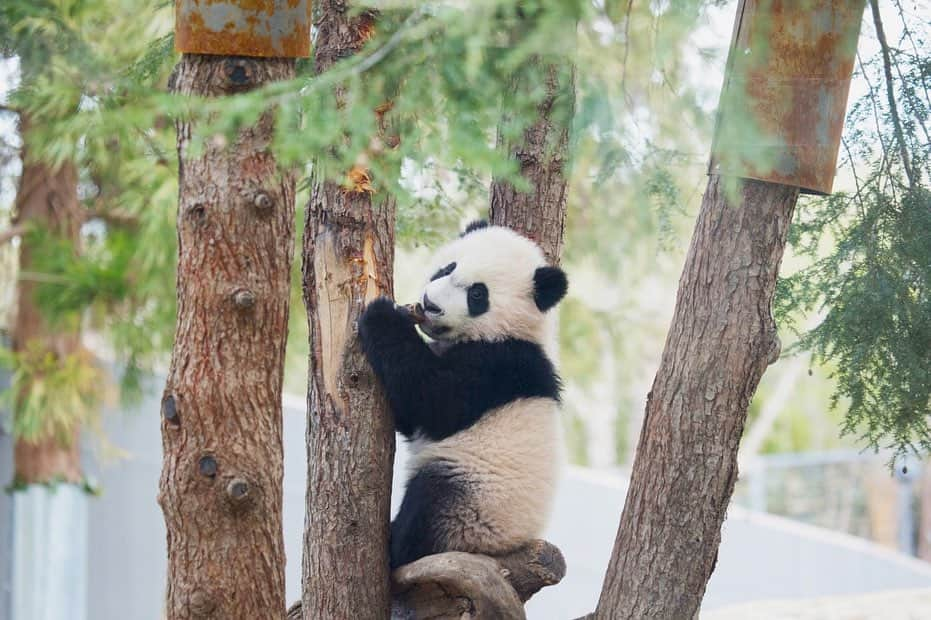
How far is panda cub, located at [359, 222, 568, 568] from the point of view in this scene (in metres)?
3.13

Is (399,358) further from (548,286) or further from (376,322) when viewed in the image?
(548,286)

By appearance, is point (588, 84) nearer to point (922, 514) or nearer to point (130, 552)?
point (130, 552)

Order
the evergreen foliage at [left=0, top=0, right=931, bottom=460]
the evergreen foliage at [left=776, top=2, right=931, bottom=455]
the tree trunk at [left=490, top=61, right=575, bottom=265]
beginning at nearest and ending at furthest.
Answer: the evergreen foliage at [left=0, top=0, right=931, bottom=460]
the evergreen foliage at [left=776, top=2, right=931, bottom=455]
the tree trunk at [left=490, top=61, right=575, bottom=265]

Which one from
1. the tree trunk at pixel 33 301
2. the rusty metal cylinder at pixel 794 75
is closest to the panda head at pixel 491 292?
the rusty metal cylinder at pixel 794 75

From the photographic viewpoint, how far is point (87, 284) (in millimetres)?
6277

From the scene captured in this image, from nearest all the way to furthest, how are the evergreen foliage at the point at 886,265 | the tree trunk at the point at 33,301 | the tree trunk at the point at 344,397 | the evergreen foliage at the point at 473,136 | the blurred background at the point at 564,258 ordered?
the evergreen foliage at the point at 473,136, the blurred background at the point at 564,258, the tree trunk at the point at 344,397, the evergreen foliage at the point at 886,265, the tree trunk at the point at 33,301

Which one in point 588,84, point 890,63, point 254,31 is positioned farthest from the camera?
point 890,63

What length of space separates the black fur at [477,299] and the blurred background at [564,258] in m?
0.39

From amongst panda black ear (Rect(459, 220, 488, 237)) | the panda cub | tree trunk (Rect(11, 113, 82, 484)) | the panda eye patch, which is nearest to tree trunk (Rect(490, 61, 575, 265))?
panda black ear (Rect(459, 220, 488, 237))

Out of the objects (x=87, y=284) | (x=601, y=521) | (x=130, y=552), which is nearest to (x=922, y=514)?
(x=601, y=521)

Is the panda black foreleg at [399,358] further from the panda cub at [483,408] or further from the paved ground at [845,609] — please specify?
the paved ground at [845,609]

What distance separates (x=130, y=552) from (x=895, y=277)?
6214mm

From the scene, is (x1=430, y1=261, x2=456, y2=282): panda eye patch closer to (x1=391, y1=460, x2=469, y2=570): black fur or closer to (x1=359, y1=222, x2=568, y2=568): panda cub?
(x1=359, y1=222, x2=568, y2=568): panda cub

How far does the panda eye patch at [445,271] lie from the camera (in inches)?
131
